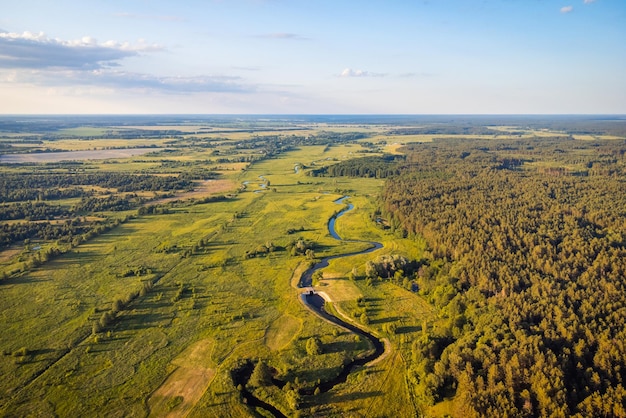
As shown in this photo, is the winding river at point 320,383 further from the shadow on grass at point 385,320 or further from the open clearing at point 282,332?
the open clearing at point 282,332

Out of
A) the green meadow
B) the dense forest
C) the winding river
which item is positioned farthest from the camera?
the winding river

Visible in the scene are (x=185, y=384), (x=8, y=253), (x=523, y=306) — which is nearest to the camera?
(x=185, y=384)

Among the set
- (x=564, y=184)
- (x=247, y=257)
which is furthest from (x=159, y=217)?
(x=564, y=184)

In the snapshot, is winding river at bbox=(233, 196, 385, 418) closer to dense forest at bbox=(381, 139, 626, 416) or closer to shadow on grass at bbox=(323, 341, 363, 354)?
shadow on grass at bbox=(323, 341, 363, 354)

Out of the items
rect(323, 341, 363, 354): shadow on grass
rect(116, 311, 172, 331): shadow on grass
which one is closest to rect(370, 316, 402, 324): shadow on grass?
rect(323, 341, 363, 354): shadow on grass

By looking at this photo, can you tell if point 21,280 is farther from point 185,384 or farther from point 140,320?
point 185,384

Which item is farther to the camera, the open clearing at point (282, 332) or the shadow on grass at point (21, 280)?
the shadow on grass at point (21, 280)

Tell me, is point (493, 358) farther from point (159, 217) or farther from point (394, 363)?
point (159, 217)

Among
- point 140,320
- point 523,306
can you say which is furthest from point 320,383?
point 140,320

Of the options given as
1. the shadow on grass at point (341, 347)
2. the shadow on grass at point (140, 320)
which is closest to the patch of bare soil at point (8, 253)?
the shadow on grass at point (140, 320)
